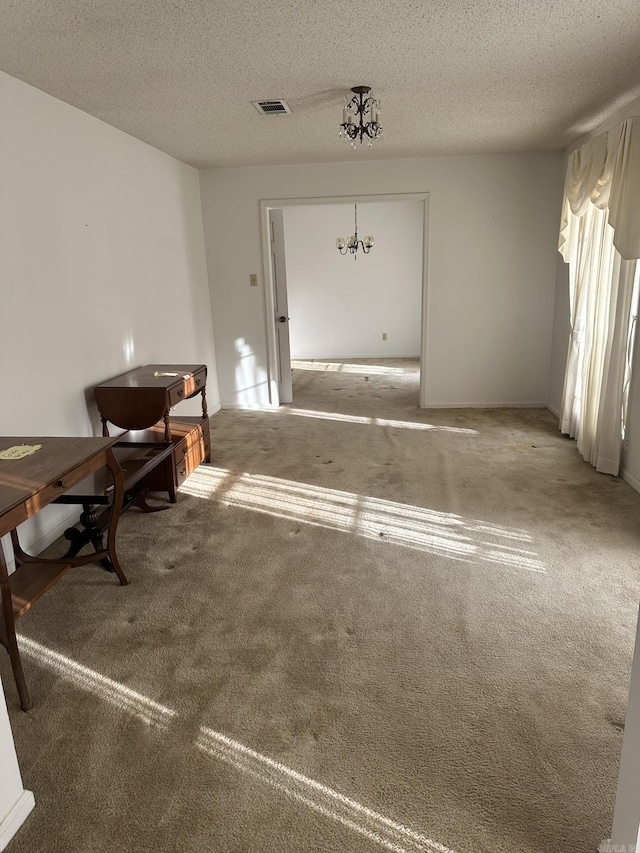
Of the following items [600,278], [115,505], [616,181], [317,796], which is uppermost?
[616,181]

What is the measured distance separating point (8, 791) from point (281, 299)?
5286mm

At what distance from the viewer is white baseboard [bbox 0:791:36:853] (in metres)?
1.51

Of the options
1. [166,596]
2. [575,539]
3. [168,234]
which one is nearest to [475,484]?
[575,539]

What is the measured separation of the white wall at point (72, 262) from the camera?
2889 mm

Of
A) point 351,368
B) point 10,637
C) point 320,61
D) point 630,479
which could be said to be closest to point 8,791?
point 10,637

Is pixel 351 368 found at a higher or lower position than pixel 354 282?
lower

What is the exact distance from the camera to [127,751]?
1.81 m

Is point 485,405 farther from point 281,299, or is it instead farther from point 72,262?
point 72,262

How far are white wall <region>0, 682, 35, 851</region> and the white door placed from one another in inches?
201

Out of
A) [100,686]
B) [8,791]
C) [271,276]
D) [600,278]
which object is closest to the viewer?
[8,791]

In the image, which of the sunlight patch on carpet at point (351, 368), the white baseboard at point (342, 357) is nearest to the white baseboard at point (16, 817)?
the sunlight patch on carpet at point (351, 368)

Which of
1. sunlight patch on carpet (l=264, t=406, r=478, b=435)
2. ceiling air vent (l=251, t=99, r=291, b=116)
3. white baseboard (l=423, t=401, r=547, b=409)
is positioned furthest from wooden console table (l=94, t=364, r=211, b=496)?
white baseboard (l=423, t=401, r=547, b=409)

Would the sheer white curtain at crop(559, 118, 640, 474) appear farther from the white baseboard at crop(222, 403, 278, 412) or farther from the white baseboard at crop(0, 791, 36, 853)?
the white baseboard at crop(0, 791, 36, 853)

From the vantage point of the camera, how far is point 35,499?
203 cm
